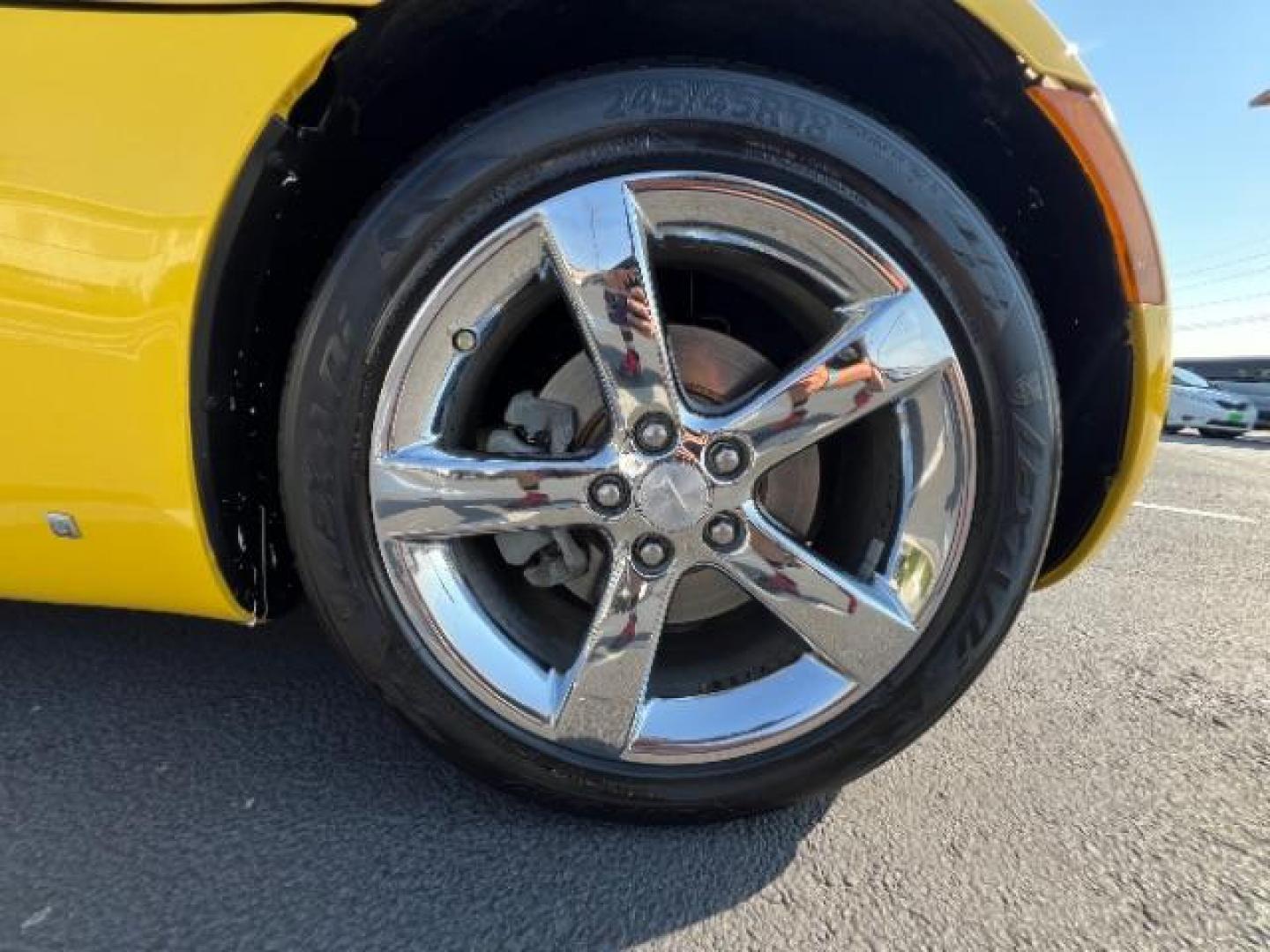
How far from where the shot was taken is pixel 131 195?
0.97 m

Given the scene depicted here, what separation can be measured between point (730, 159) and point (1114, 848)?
104 centimetres

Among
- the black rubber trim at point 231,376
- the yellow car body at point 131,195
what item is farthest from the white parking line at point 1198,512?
the black rubber trim at point 231,376

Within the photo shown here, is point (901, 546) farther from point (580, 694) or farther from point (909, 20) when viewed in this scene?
point (909, 20)

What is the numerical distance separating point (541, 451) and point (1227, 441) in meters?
14.9

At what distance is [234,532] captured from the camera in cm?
112

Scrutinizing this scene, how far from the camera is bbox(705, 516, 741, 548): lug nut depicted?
1.06m

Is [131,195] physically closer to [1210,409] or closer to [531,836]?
[531,836]

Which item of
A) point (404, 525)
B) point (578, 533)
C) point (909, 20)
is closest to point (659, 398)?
point (578, 533)

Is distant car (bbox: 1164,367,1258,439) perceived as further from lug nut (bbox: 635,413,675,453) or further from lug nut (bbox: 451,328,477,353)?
lug nut (bbox: 451,328,477,353)

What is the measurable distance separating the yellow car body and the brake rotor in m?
0.49

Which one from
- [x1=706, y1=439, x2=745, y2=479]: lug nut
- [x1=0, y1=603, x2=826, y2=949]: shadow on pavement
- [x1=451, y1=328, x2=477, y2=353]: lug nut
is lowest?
[x1=0, y1=603, x2=826, y2=949]: shadow on pavement

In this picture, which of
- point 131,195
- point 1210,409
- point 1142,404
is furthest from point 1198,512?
point 1210,409

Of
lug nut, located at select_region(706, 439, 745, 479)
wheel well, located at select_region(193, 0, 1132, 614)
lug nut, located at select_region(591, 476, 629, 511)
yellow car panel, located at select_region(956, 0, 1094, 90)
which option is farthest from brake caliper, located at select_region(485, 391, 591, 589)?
yellow car panel, located at select_region(956, 0, 1094, 90)

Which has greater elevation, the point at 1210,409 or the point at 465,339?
the point at 1210,409
